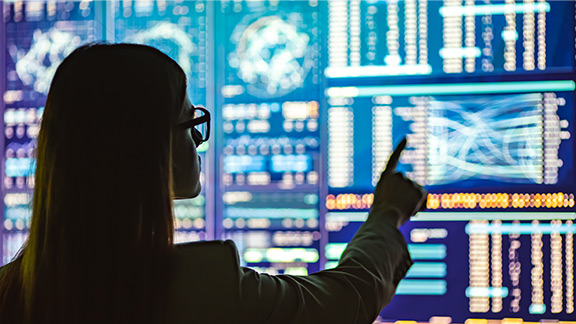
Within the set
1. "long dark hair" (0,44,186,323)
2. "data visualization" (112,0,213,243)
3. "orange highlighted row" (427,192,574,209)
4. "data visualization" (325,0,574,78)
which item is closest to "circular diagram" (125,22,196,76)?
"data visualization" (112,0,213,243)

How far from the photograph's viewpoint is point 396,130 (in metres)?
1.32

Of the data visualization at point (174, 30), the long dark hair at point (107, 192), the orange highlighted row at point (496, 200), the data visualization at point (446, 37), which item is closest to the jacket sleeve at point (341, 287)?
the long dark hair at point (107, 192)

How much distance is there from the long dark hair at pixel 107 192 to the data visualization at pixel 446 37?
84 centimetres

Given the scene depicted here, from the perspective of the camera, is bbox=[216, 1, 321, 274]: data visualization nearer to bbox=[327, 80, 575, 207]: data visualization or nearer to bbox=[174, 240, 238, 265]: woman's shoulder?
bbox=[327, 80, 575, 207]: data visualization

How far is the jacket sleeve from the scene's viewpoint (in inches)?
23.7

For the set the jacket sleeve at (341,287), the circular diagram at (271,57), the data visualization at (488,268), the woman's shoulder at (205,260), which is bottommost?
the data visualization at (488,268)

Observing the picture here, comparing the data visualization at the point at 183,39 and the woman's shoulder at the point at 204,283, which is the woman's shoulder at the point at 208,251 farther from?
the data visualization at the point at 183,39

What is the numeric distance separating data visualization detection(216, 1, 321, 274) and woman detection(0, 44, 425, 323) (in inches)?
30.0

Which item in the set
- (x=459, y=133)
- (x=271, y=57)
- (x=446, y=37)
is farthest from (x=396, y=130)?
(x=271, y=57)

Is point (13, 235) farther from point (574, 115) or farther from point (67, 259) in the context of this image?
point (574, 115)

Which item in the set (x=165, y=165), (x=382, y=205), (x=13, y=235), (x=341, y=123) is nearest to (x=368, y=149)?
(x=341, y=123)

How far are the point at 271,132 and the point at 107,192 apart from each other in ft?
2.74

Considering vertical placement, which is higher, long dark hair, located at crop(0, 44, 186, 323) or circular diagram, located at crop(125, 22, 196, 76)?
circular diagram, located at crop(125, 22, 196, 76)

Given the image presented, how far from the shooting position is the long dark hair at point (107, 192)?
1.85 ft
